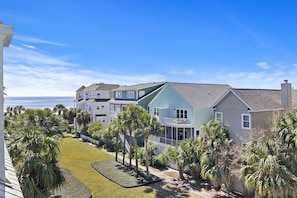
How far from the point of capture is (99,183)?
21.5 m

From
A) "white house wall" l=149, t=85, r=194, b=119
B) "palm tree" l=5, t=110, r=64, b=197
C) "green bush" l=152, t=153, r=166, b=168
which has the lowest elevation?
"green bush" l=152, t=153, r=166, b=168

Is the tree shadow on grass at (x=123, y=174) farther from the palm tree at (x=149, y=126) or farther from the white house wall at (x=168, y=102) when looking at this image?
the white house wall at (x=168, y=102)

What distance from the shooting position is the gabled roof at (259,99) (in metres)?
21.3

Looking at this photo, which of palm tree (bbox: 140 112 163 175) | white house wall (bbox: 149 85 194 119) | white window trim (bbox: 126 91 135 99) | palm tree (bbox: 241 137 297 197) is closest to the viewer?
palm tree (bbox: 241 137 297 197)

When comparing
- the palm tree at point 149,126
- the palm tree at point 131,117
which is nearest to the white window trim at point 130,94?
the palm tree at point 131,117

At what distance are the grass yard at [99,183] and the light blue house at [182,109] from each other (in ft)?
23.7

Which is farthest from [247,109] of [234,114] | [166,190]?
[166,190]

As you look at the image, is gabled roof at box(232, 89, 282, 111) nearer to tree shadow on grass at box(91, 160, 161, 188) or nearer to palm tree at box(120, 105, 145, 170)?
palm tree at box(120, 105, 145, 170)

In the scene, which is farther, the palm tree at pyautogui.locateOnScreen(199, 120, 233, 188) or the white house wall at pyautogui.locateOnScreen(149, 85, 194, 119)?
the white house wall at pyautogui.locateOnScreen(149, 85, 194, 119)

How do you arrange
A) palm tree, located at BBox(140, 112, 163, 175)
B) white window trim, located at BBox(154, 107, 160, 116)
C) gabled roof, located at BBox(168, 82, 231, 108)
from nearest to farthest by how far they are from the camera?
palm tree, located at BBox(140, 112, 163, 175) < gabled roof, located at BBox(168, 82, 231, 108) < white window trim, located at BBox(154, 107, 160, 116)

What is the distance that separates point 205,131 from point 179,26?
33.7 ft

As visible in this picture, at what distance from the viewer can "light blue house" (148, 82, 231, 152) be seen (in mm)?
26323

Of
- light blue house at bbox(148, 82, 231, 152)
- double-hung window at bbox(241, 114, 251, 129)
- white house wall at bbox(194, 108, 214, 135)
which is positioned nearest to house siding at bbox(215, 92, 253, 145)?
double-hung window at bbox(241, 114, 251, 129)

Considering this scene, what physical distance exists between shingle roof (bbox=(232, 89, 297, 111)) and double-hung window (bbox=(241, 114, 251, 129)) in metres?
0.94
